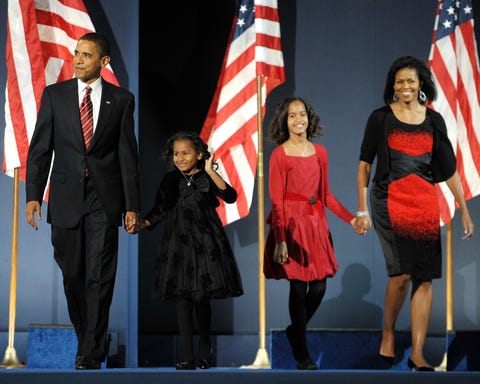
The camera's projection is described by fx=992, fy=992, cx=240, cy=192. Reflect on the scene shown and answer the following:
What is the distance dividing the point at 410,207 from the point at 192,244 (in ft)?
4.17

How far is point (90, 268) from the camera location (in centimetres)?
503

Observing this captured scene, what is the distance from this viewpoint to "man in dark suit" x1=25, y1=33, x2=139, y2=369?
198 inches

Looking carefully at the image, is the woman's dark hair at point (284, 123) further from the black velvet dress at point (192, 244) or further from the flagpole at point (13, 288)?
the flagpole at point (13, 288)

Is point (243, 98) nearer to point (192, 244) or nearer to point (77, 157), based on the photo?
point (192, 244)

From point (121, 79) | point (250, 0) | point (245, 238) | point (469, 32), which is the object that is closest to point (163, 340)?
point (245, 238)

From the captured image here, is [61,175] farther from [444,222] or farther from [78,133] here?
[444,222]

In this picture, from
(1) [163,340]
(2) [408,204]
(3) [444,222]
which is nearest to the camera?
(2) [408,204]

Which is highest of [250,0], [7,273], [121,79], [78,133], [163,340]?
[250,0]

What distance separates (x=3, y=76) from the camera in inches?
296

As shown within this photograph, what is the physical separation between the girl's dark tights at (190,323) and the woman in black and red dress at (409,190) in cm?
105

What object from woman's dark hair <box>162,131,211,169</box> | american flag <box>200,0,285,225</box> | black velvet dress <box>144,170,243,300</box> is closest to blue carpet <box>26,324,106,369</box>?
black velvet dress <box>144,170,243,300</box>

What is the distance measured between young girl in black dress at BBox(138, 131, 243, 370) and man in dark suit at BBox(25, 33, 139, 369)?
0.43 metres

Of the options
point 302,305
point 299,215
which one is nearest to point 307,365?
point 302,305

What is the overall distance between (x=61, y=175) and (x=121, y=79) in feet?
7.86
